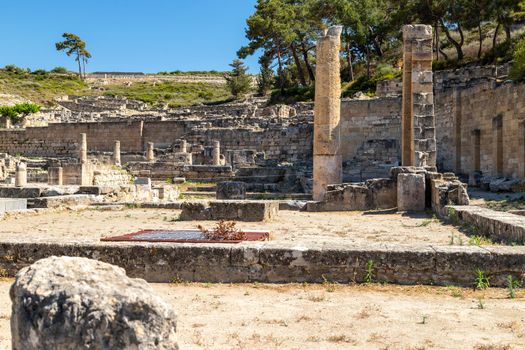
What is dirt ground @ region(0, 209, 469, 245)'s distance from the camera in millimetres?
9070

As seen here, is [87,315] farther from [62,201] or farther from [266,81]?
[266,81]

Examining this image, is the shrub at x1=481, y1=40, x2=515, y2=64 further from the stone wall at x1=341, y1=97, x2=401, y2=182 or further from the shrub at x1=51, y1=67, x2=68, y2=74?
the shrub at x1=51, y1=67, x2=68, y2=74

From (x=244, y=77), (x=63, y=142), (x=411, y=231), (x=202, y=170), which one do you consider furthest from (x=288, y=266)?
(x=244, y=77)

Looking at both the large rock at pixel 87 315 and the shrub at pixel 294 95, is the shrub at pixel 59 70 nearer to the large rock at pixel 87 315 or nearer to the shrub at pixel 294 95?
the shrub at pixel 294 95

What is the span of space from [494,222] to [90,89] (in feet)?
247

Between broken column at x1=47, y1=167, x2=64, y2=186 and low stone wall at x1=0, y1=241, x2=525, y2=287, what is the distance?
1807cm

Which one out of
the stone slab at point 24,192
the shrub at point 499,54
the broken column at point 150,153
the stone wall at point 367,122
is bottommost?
the stone slab at point 24,192

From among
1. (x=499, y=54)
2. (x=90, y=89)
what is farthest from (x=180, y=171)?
(x=90, y=89)

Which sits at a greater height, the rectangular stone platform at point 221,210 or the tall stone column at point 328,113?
the tall stone column at point 328,113

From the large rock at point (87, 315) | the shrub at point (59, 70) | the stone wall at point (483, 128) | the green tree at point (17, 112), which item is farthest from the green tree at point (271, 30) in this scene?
the shrub at point (59, 70)

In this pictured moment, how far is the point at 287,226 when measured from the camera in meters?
11.2

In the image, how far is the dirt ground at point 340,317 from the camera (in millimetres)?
4109

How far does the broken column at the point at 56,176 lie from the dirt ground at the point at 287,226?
9.70m

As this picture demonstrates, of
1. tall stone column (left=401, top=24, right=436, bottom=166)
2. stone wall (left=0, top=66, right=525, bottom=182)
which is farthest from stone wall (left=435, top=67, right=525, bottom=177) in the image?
tall stone column (left=401, top=24, right=436, bottom=166)
